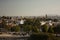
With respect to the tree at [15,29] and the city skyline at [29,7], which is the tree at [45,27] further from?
the tree at [15,29]

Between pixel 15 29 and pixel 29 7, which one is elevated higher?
pixel 29 7

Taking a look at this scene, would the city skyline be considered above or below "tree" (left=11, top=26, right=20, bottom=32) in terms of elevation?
above

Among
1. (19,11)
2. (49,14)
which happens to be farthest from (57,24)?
(19,11)

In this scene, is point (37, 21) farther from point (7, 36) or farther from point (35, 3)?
point (7, 36)

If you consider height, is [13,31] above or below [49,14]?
below

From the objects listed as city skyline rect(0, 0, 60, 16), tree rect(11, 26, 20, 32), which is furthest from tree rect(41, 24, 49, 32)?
tree rect(11, 26, 20, 32)

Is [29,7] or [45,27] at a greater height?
[29,7]

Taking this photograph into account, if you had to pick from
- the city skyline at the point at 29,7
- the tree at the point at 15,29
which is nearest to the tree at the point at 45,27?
the city skyline at the point at 29,7

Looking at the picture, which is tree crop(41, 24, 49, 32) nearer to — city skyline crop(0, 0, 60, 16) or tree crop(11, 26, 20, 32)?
city skyline crop(0, 0, 60, 16)
